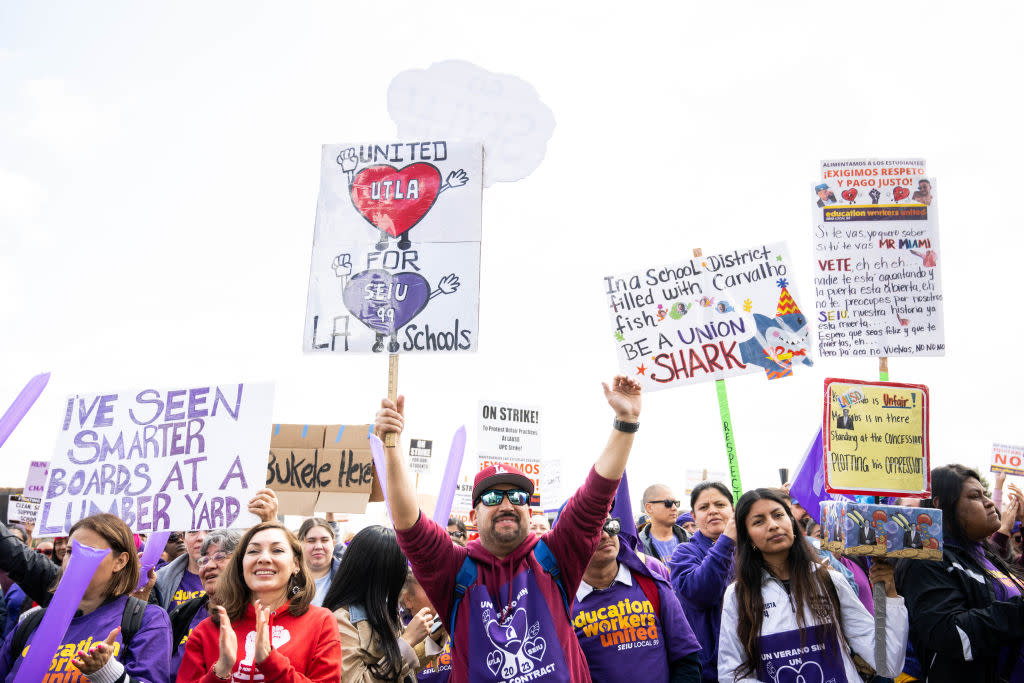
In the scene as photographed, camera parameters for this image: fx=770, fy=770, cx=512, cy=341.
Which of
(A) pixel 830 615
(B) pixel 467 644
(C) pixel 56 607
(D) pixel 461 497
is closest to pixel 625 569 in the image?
(A) pixel 830 615

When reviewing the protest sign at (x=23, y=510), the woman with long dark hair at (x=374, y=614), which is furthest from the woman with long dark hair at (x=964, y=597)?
the protest sign at (x=23, y=510)

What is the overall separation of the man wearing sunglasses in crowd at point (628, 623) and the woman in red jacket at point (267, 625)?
134 centimetres

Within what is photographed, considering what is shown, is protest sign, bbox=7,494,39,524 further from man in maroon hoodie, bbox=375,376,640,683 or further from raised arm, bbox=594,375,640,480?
raised arm, bbox=594,375,640,480

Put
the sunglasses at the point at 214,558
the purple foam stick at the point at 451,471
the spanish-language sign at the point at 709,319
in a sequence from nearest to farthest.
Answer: the purple foam stick at the point at 451,471 → the sunglasses at the point at 214,558 → the spanish-language sign at the point at 709,319

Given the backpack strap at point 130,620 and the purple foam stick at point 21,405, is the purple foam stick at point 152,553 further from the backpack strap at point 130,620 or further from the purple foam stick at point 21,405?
the purple foam stick at point 21,405

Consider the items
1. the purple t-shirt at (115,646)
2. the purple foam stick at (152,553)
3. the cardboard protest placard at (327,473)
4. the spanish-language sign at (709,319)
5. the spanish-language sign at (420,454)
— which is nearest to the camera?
the purple t-shirt at (115,646)

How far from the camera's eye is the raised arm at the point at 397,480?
3.18 m

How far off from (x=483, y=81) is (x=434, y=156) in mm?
895

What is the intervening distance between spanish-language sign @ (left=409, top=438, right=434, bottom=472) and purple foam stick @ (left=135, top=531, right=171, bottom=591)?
275 inches

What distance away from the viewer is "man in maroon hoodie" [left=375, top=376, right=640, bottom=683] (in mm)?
3021

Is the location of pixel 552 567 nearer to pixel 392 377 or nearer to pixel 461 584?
pixel 461 584

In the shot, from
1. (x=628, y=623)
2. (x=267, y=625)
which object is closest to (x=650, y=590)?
(x=628, y=623)

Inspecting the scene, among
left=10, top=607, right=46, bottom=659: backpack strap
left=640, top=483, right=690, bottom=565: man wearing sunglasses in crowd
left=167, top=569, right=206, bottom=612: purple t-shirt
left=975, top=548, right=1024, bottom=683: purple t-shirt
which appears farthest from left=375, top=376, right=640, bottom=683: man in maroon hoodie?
left=640, top=483, right=690, bottom=565: man wearing sunglasses in crowd

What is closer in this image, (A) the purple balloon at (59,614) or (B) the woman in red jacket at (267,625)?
(B) the woman in red jacket at (267,625)
